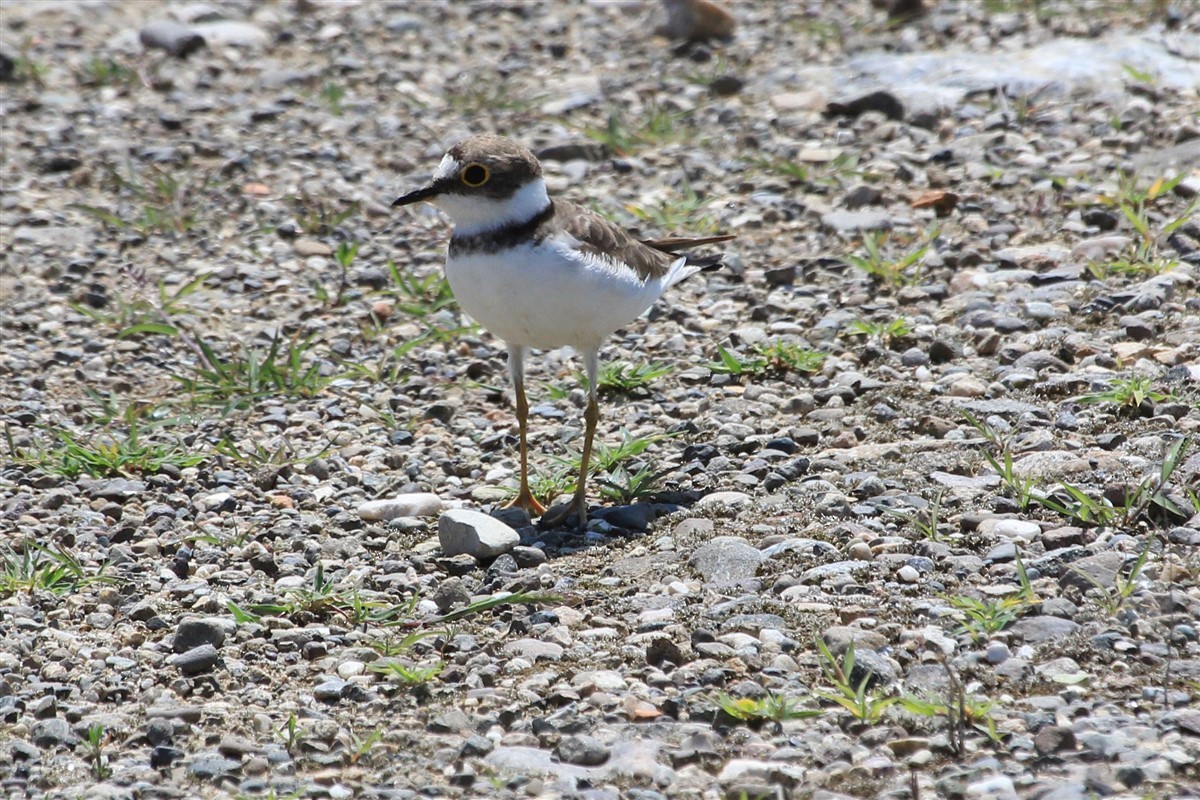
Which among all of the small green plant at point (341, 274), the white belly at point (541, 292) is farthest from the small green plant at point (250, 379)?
the white belly at point (541, 292)

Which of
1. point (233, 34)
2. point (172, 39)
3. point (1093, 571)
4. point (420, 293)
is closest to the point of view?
point (1093, 571)

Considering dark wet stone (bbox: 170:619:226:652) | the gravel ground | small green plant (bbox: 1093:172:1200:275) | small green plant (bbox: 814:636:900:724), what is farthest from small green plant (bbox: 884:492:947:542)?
small green plant (bbox: 1093:172:1200:275)

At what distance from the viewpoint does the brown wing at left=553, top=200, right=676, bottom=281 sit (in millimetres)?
5812

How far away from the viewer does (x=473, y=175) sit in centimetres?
574

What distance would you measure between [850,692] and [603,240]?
2.45 metres

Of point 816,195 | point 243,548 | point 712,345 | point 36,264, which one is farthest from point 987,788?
point 36,264

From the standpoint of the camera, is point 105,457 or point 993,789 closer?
point 993,789

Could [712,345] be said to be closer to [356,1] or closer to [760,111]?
[760,111]

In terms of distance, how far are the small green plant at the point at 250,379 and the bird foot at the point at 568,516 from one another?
174 cm

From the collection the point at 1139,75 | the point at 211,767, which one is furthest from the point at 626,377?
the point at 1139,75

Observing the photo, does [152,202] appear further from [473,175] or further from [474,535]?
[474,535]

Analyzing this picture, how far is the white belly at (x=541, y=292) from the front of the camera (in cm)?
557

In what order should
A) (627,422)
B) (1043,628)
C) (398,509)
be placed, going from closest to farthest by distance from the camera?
(1043,628) < (398,509) < (627,422)

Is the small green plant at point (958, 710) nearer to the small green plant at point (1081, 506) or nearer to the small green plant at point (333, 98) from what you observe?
the small green plant at point (1081, 506)
